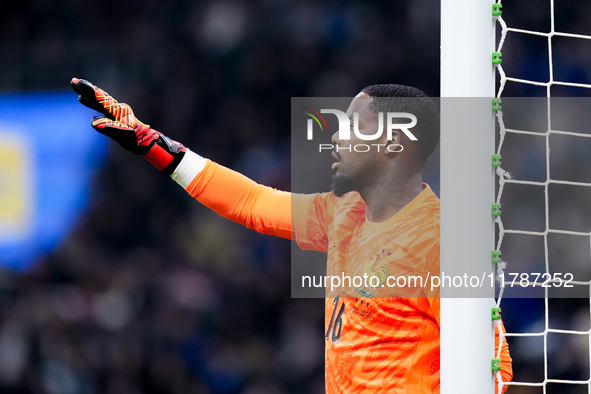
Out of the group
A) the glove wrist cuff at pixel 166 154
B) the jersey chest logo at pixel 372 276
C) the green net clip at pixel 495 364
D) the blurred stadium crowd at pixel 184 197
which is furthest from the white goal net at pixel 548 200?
the green net clip at pixel 495 364

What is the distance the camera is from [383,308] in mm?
2365

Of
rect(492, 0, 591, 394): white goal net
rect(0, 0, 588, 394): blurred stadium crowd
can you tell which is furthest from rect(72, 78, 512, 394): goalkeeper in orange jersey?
rect(0, 0, 588, 394): blurred stadium crowd

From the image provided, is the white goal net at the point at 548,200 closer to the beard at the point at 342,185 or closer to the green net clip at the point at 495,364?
the beard at the point at 342,185

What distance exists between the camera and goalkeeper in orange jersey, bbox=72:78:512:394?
233 centimetres

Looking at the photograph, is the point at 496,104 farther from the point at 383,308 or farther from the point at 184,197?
the point at 184,197

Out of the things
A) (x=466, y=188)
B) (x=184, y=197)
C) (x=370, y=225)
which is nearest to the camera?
(x=466, y=188)

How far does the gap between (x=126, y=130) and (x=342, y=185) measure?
740mm

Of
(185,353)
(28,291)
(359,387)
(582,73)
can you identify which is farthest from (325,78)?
(359,387)

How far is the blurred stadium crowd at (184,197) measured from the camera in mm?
5512

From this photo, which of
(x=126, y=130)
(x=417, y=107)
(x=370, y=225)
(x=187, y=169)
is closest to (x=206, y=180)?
(x=187, y=169)

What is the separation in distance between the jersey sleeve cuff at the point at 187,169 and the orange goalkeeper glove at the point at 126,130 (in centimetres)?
2

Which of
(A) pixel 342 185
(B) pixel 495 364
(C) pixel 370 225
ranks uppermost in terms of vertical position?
(A) pixel 342 185

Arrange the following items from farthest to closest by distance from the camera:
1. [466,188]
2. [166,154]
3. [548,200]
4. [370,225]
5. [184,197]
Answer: [184,197] → [548,200] → [166,154] → [370,225] → [466,188]

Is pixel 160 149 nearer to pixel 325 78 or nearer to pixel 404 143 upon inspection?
pixel 404 143
